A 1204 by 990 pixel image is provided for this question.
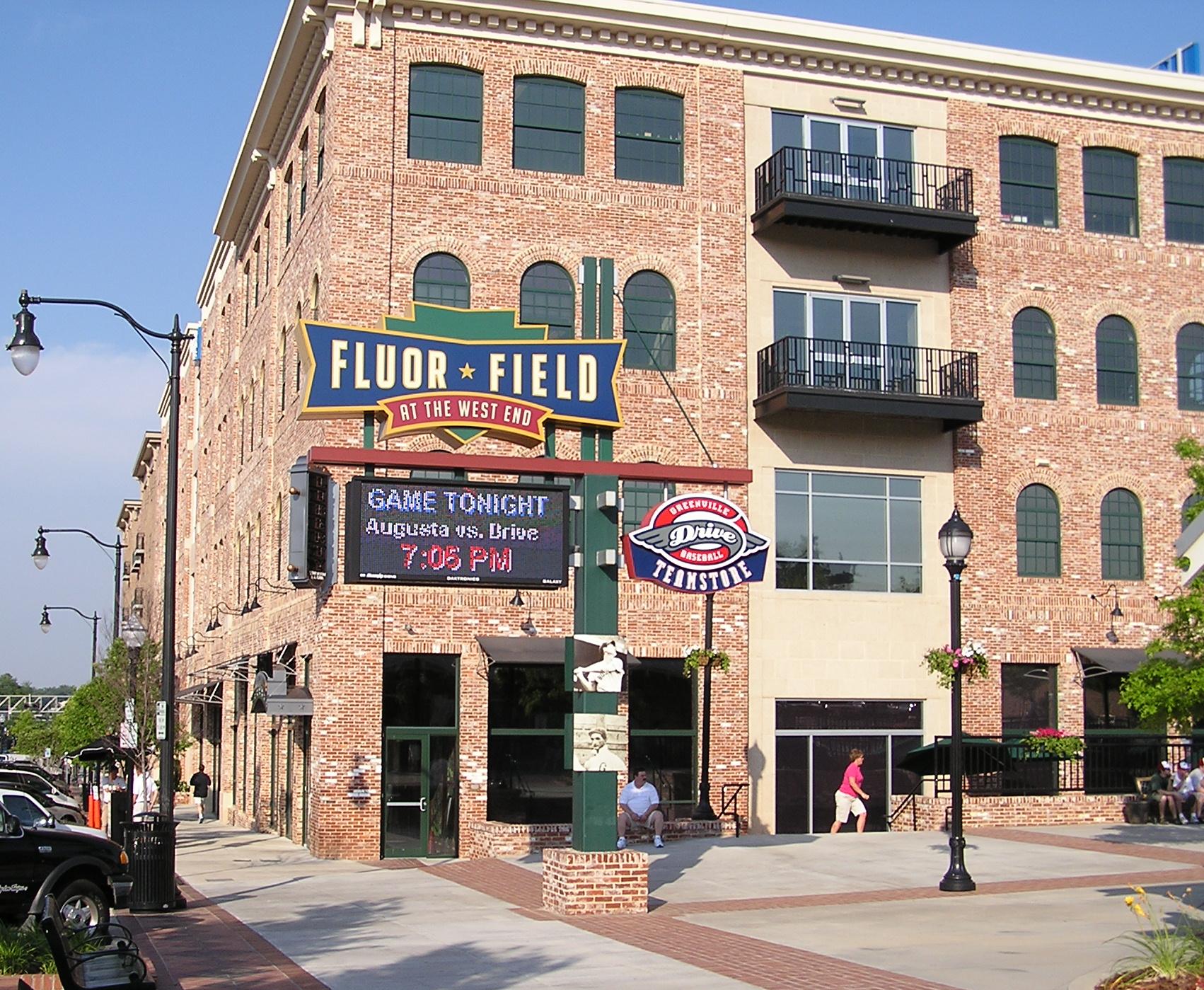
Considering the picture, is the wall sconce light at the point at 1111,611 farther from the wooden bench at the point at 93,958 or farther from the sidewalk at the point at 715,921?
the wooden bench at the point at 93,958

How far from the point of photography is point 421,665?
27.4 m

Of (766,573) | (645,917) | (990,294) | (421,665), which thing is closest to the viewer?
(645,917)

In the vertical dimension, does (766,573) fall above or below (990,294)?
below

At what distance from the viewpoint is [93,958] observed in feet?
36.4

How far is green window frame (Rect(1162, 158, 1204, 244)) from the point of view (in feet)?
110

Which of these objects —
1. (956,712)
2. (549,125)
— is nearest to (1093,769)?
(956,712)

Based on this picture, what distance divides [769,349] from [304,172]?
10.8m

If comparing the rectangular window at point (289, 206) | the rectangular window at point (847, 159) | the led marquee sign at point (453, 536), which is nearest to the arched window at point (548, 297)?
the rectangular window at point (847, 159)

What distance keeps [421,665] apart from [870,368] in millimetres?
10686

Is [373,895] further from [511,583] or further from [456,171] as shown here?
[456,171]

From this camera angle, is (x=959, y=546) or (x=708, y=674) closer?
(x=959, y=546)

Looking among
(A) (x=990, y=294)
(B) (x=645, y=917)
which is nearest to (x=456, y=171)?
(A) (x=990, y=294)

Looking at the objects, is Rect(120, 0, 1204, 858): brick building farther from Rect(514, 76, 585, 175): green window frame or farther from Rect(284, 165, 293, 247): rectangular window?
Rect(284, 165, 293, 247): rectangular window

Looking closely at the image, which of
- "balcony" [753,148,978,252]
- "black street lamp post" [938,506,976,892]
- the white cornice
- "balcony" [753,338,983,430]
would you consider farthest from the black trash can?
"balcony" [753,148,978,252]
